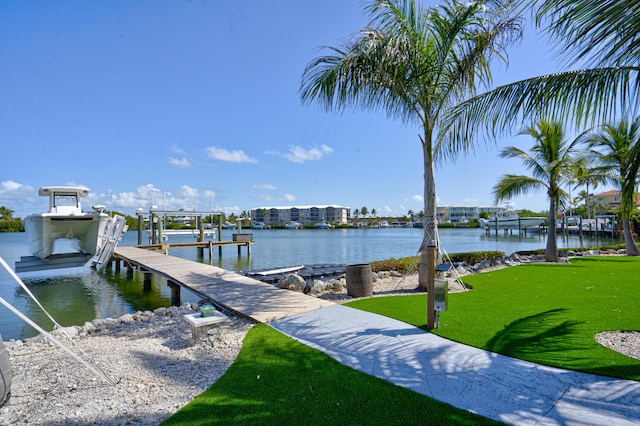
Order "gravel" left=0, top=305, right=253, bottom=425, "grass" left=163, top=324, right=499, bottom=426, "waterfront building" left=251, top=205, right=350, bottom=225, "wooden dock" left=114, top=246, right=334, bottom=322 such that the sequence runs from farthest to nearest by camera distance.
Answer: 1. "waterfront building" left=251, top=205, right=350, bottom=225
2. "wooden dock" left=114, top=246, right=334, bottom=322
3. "gravel" left=0, top=305, right=253, bottom=425
4. "grass" left=163, top=324, right=499, bottom=426

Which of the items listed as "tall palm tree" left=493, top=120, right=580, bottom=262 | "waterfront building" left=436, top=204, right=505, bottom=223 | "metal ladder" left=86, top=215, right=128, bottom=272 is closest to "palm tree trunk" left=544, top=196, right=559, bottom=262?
"tall palm tree" left=493, top=120, right=580, bottom=262

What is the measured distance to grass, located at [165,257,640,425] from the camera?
2.94m

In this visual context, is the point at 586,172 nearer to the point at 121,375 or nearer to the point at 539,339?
the point at 539,339

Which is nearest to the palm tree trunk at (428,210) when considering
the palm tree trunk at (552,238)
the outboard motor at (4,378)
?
the outboard motor at (4,378)

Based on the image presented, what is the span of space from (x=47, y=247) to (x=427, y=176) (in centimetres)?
1724

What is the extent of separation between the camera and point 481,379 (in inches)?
138

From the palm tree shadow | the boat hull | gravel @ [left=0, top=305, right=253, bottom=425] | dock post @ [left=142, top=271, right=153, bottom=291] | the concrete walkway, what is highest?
the boat hull

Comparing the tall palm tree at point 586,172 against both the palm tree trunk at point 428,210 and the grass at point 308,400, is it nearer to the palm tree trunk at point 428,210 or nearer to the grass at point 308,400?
the palm tree trunk at point 428,210

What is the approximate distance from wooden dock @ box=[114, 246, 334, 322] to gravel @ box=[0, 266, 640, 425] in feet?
1.54

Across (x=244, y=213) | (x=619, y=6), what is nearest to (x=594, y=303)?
(x=619, y=6)

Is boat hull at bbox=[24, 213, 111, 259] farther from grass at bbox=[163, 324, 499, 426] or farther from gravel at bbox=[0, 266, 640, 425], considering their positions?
grass at bbox=[163, 324, 499, 426]

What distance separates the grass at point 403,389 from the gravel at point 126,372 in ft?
1.02

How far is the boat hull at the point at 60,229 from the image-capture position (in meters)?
14.7

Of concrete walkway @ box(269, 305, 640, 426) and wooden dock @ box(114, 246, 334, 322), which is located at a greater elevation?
concrete walkway @ box(269, 305, 640, 426)
